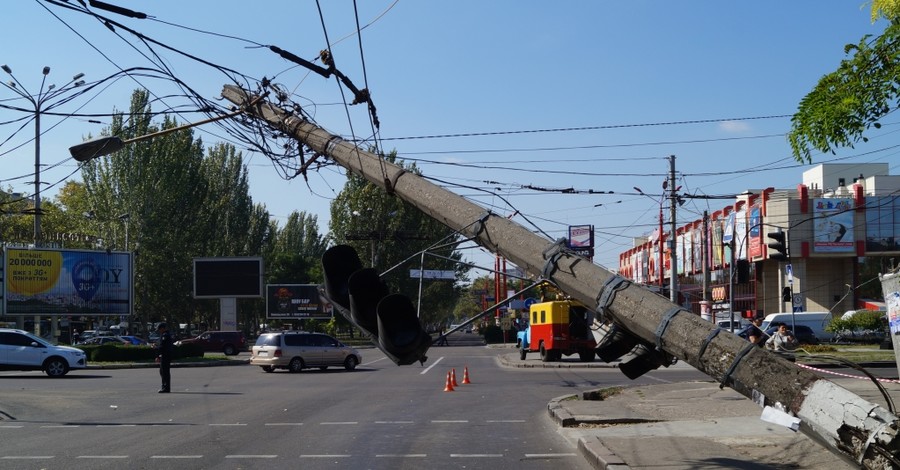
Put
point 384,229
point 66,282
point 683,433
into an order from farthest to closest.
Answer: point 384,229 → point 66,282 → point 683,433

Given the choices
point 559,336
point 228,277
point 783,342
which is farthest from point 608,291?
point 228,277

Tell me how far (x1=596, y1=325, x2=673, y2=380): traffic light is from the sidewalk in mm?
1187

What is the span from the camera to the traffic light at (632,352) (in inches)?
367

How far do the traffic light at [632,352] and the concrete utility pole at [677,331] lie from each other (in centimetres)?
55

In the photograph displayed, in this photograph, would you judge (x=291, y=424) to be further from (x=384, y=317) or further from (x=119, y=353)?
(x=119, y=353)

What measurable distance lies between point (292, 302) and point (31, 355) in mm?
38222

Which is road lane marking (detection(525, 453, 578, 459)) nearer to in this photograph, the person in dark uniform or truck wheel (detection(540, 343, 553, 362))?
the person in dark uniform

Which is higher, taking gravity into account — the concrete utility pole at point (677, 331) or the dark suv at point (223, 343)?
the concrete utility pole at point (677, 331)

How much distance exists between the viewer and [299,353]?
3353 centimetres

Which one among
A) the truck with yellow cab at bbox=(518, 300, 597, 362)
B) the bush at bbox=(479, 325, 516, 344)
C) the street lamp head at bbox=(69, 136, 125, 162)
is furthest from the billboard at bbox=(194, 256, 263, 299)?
the street lamp head at bbox=(69, 136, 125, 162)

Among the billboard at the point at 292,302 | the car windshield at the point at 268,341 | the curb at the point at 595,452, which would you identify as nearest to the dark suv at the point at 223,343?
the billboard at the point at 292,302

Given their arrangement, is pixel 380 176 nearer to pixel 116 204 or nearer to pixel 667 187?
pixel 667 187

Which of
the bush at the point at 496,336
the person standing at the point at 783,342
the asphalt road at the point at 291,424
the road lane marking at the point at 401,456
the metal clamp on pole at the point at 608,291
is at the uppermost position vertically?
the metal clamp on pole at the point at 608,291

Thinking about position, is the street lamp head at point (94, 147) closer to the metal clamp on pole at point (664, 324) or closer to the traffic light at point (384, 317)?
the traffic light at point (384, 317)
